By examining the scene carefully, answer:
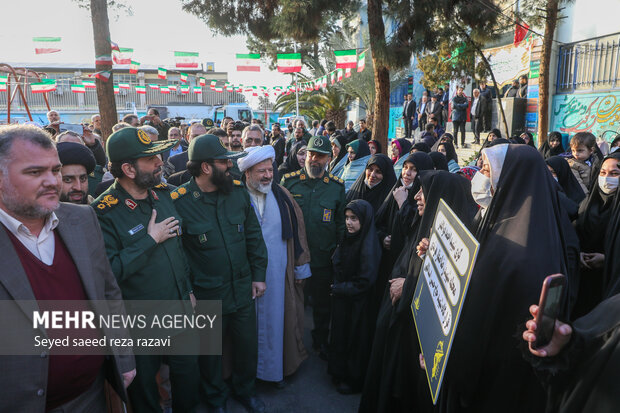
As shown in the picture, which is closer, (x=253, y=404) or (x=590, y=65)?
(x=253, y=404)

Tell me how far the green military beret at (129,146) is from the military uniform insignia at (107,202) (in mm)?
231

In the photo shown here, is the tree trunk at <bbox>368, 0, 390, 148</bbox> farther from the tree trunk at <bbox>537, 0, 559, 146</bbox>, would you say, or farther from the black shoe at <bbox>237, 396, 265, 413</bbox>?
the black shoe at <bbox>237, 396, 265, 413</bbox>

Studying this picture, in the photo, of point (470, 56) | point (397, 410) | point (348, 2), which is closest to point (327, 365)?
point (397, 410)

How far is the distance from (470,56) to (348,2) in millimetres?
4023

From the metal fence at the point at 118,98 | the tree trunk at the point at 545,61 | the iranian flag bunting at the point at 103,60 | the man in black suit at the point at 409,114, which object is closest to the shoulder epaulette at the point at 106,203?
the iranian flag bunting at the point at 103,60

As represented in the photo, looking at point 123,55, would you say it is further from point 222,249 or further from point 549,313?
point 549,313

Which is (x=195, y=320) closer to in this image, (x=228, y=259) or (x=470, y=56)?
(x=228, y=259)

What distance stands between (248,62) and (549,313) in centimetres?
1835

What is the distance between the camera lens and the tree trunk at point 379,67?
8.34m

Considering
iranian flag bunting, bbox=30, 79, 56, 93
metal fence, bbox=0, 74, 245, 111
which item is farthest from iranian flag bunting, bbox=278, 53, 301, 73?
metal fence, bbox=0, 74, 245, 111

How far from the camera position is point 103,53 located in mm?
8797

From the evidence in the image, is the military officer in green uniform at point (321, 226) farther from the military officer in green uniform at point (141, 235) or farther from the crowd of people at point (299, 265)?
the military officer in green uniform at point (141, 235)

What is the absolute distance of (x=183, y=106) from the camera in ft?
105

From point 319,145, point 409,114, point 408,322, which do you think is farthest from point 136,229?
point 409,114
